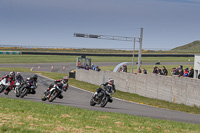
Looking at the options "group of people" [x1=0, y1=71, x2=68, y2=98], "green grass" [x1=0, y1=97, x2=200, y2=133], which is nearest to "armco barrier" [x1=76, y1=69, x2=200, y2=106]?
"group of people" [x1=0, y1=71, x2=68, y2=98]

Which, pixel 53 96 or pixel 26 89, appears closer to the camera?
pixel 53 96

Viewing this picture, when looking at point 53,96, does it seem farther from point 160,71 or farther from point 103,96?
point 160,71

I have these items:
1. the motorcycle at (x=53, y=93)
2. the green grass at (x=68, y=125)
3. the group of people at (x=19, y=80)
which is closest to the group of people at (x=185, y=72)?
the motorcycle at (x=53, y=93)

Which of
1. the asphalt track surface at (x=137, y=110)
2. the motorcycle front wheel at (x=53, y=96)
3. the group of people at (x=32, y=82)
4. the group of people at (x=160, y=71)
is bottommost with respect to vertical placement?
the asphalt track surface at (x=137, y=110)

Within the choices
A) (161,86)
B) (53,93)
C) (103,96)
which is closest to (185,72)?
(161,86)

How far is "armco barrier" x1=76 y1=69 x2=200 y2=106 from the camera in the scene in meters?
21.4

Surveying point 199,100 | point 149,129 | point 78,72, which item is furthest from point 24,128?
point 78,72

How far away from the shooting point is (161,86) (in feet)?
81.6

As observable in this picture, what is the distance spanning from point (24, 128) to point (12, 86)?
526 inches

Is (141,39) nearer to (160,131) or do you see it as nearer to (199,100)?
(199,100)

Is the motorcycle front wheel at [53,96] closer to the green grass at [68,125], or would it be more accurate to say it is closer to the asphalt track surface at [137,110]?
the asphalt track surface at [137,110]

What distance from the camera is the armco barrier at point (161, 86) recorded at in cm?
2139

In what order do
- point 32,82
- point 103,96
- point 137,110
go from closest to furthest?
point 103,96
point 137,110
point 32,82

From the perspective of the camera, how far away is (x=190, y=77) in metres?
22.5
